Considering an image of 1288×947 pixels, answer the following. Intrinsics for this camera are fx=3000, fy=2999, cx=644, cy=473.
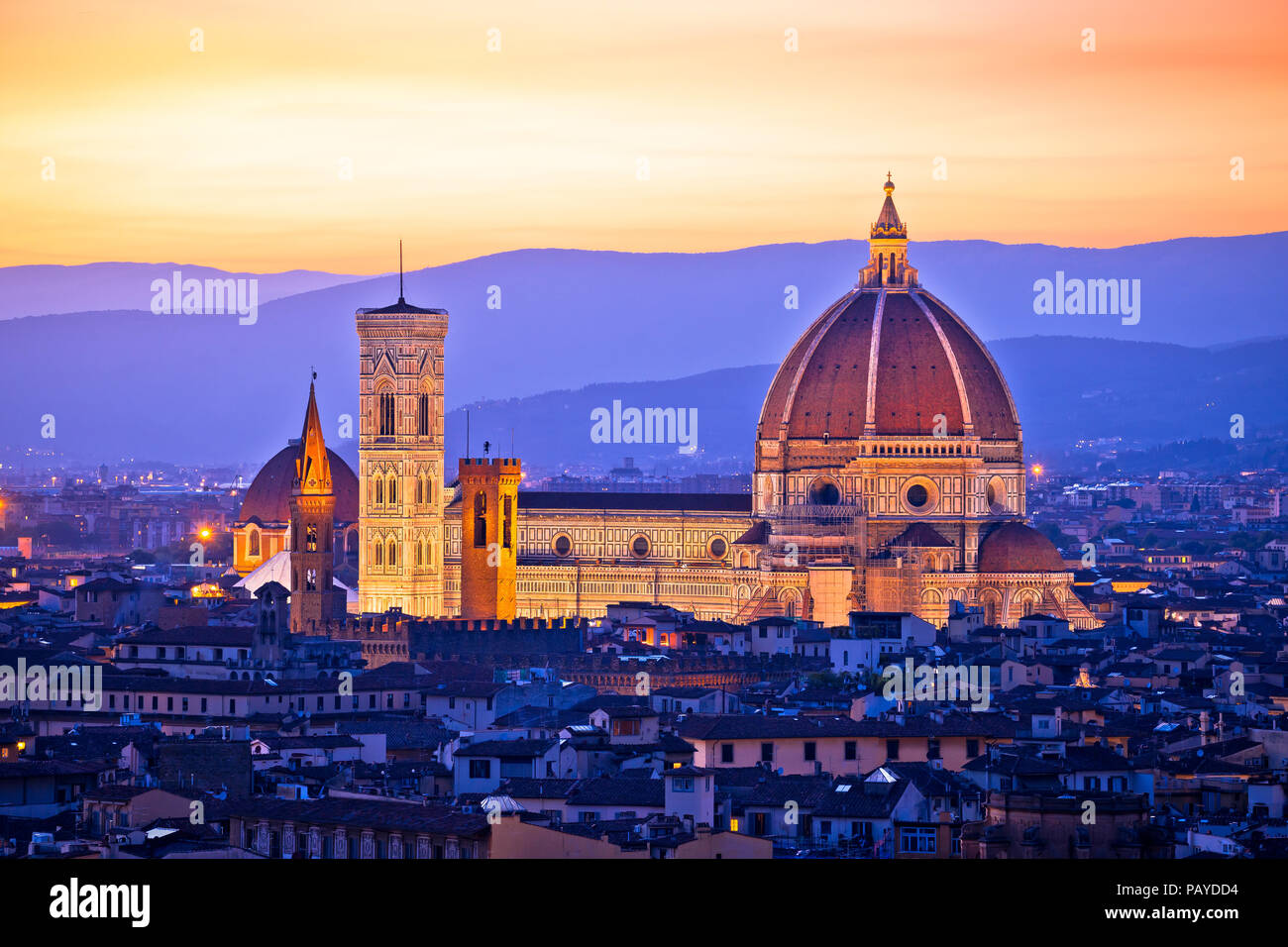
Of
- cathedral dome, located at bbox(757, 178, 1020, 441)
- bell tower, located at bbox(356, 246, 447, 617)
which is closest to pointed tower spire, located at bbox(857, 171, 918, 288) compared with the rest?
cathedral dome, located at bbox(757, 178, 1020, 441)

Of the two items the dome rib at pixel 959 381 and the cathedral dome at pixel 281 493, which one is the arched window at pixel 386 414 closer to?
the cathedral dome at pixel 281 493

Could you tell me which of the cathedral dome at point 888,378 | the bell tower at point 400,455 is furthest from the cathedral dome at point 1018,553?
the bell tower at point 400,455

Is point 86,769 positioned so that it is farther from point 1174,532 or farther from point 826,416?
point 1174,532

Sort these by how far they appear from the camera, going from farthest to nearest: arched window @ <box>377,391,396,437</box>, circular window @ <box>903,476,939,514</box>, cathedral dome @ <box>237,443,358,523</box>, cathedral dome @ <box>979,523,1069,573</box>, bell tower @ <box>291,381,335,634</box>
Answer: cathedral dome @ <box>237,443,358,523</box>, arched window @ <box>377,391,396,437</box>, circular window @ <box>903,476,939,514</box>, cathedral dome @ <box>979,523,1069,573</box>, bell tower @ <box>291,381,335,634</box>

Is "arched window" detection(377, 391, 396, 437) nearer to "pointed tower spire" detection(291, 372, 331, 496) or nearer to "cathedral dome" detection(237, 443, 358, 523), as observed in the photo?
"pointed tower spire" detection(291, 372, 331, 496)

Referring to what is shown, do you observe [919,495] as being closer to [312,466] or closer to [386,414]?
[386,414]
